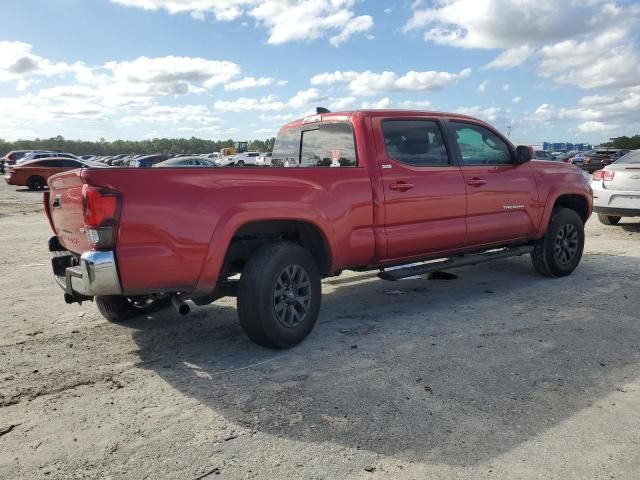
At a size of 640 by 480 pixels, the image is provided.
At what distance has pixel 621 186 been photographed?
9.45m

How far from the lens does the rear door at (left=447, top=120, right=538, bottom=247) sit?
5.58 m

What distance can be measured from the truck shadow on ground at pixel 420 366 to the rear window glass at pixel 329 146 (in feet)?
4.83

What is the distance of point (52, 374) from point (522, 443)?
10.3ft

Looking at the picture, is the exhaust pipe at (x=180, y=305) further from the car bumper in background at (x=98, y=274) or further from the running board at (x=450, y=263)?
the running board at (x=450, y=263)

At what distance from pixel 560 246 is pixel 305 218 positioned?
3.89 meters

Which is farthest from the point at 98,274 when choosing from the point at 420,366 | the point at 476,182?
the point at 476,182

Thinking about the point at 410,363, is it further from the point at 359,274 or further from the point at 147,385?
the point at 359,274

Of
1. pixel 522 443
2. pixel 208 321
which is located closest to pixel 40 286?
pixel 208 321

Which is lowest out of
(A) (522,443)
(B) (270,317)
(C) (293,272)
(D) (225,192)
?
(A) (522,443)

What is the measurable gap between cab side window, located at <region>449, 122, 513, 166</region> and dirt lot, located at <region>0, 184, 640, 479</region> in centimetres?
149

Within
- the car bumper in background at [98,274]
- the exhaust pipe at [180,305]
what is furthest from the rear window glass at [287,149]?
the car bumper in background at [98,274]

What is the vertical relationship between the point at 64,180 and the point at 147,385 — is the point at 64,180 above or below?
above

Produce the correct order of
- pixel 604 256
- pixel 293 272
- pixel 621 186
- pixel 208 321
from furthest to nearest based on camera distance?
pixel 621 186
pixel 604 256
pixel 208 321
pixel 293 272

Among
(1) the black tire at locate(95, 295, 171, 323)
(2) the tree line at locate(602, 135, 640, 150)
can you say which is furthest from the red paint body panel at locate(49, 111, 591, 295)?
(2) the tree line at locate(602, 135, 640, 150)
